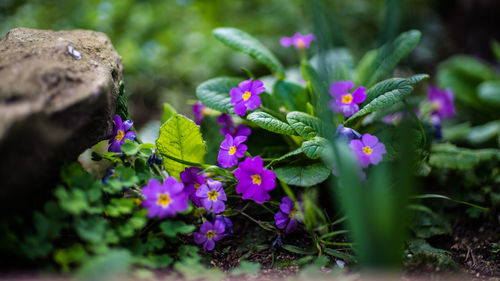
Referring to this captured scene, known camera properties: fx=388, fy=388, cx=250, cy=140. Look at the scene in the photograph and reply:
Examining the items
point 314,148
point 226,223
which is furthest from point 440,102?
point 226,223

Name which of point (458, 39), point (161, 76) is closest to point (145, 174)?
point (161, 76)

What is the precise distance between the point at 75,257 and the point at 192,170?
51cm

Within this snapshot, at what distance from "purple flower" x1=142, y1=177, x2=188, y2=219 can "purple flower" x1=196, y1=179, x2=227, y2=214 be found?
131 millimetres

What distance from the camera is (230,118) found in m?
1.77

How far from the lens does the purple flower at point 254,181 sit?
1.41 meters

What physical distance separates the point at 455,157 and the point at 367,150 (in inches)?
26.4

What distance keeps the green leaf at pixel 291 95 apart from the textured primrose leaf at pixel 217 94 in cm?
22

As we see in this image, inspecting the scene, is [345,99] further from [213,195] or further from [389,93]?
[213,195]

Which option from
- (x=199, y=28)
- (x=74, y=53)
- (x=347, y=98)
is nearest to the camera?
(x=74, y=53)

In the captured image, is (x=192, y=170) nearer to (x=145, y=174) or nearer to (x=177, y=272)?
(x=145, y=174)

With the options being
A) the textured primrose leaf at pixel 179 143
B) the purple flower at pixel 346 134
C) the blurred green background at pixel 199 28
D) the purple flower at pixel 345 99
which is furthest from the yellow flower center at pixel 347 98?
the blurred green background at pixel 199 28

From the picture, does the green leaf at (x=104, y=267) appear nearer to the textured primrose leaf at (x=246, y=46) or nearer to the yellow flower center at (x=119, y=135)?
the yellow flower center at (x=119, y=135)

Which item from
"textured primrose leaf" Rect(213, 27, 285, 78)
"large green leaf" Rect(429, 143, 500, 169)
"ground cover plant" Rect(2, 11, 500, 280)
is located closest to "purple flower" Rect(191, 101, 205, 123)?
"ground cover plant" Rect(2, 11, 500, 280)

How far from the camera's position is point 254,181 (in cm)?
144
